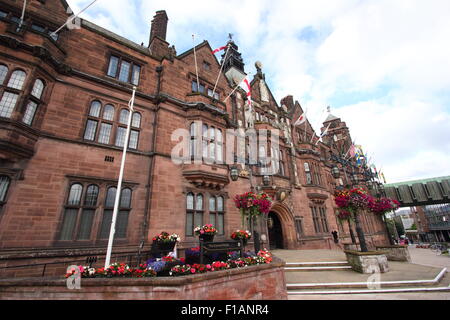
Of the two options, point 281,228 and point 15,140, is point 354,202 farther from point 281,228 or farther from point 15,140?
point 15,140

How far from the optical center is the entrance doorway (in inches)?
685

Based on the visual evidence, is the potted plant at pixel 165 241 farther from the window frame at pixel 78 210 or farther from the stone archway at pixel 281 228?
→ the stone archway at pixel 281 228

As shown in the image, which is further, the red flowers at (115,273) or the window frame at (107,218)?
the window frame at (107,218)

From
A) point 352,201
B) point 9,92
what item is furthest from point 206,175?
point 9,92

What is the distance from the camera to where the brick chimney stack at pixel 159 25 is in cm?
1464

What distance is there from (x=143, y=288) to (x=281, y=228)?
1516 cm

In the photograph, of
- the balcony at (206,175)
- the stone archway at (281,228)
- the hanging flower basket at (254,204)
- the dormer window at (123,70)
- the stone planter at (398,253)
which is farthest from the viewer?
the stone archway at (281,228)

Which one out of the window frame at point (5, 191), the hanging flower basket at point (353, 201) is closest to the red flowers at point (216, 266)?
the hanging flower basket at point (353, 201)

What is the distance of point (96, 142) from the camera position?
9773 millimetres

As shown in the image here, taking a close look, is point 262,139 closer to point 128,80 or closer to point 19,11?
point 128,80

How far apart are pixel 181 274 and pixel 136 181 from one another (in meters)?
6.43

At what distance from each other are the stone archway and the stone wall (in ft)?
37.4

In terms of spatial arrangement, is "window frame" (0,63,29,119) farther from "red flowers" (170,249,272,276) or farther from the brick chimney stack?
the brick chimney stack

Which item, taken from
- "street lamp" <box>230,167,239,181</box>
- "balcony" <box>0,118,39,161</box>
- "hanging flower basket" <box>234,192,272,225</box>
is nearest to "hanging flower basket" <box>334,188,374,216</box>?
"hanging flower basket" <box>234,192,272,225</box>
